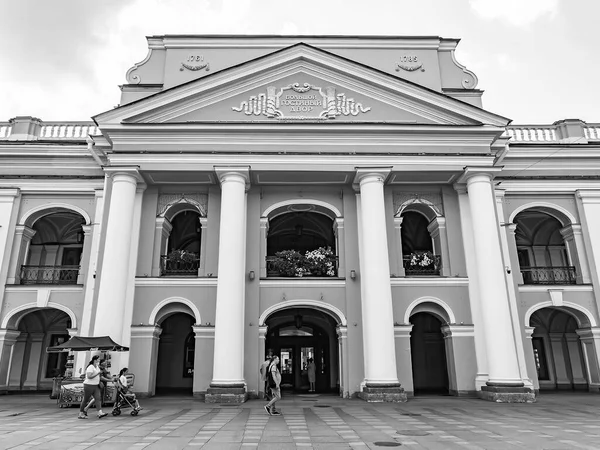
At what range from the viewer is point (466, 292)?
17484 mm

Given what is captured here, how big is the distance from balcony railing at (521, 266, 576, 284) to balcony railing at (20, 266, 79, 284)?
18.1 meters

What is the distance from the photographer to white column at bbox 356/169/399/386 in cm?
1559

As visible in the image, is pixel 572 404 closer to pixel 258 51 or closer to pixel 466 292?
pixel 466 292

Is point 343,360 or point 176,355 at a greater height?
point 176,355

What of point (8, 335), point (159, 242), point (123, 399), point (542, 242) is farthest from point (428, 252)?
point (8, 335)

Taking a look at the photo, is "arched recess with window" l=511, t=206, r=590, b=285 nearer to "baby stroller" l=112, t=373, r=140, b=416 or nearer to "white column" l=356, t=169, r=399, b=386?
"white column" l=356, t=169, r=399, b=386

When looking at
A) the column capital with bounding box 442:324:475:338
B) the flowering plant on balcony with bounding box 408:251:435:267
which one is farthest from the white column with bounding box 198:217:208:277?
the column capital with bounding box 442:324:475:338

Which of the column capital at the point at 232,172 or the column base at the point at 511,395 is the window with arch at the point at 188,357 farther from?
the column base at the point at 511,395

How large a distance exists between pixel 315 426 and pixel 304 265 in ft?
27.1

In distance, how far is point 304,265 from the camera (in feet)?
59.0

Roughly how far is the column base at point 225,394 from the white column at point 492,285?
7864mm

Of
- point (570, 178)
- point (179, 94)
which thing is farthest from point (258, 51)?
point (570, 178)

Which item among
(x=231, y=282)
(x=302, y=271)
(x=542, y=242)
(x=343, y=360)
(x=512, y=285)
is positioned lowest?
(x=343, y=360)

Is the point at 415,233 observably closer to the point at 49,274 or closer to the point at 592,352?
the point at 592,352
